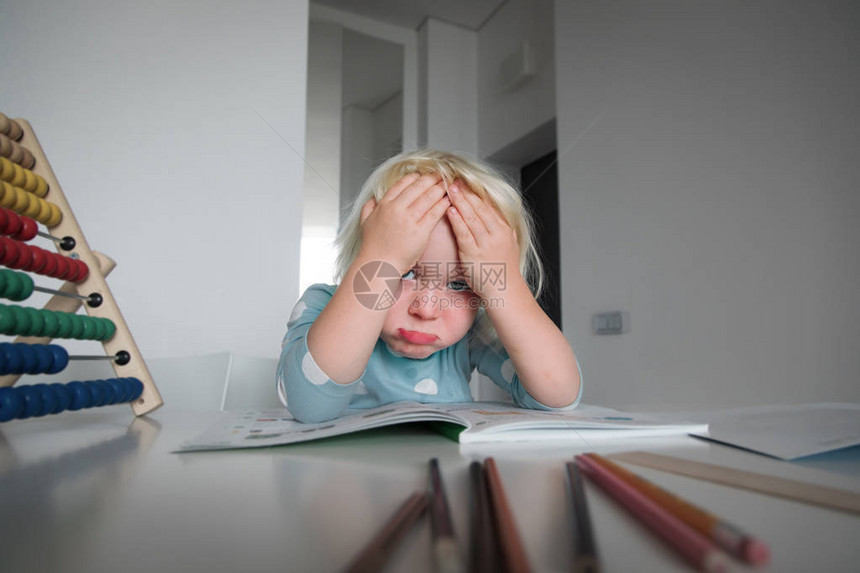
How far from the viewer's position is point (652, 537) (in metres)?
0.21

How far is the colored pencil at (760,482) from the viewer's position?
268 mm

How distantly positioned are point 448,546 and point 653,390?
6.40ft

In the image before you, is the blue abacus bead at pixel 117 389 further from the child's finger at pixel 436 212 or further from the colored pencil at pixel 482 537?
the colored pencil at pixel 482 537

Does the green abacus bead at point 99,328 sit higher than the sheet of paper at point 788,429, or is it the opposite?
the green abacus bead at point 99,328

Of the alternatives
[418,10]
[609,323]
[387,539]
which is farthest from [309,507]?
[418,10]

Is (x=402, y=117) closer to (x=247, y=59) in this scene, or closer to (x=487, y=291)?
(x=247, y=59)

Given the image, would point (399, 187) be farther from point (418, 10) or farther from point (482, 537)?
point (418, 10)

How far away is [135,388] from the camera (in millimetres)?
717

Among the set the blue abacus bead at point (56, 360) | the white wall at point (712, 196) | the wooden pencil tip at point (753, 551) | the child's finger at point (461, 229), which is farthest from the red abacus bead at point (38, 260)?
the white wall at point (712, 196)

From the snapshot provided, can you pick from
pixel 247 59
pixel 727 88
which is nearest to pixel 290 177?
pixel 247 59

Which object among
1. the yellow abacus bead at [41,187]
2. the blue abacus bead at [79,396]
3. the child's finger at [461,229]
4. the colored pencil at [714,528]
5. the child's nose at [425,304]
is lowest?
the blue abacus bead at [79,396]

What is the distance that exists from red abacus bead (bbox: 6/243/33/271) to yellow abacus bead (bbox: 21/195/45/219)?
6 centimetres

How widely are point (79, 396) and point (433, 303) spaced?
1.55ft

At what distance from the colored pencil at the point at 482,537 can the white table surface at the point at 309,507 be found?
0.01m
